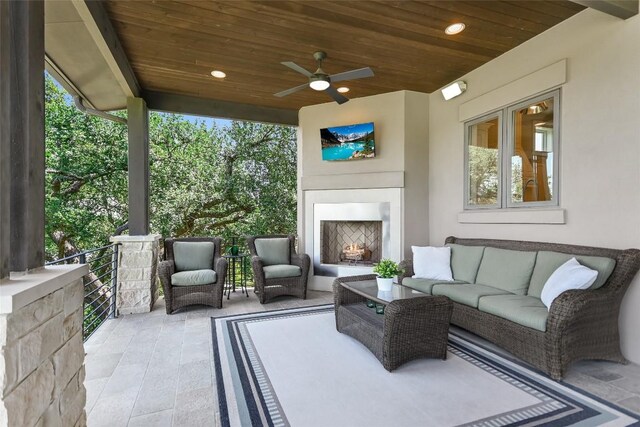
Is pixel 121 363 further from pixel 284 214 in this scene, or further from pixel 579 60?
pixel 284 214

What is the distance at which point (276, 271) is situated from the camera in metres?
4.38

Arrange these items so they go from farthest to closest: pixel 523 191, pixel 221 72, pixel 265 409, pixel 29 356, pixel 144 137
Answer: pixel 144 137
pixel 221 72
pixel 523 191
pixel 265 409
pixel 29 356

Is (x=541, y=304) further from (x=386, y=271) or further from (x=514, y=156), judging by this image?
(x=514, y=156)

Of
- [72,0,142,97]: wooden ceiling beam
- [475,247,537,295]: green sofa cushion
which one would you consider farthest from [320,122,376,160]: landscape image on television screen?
[72,0,142,97]: wooden ceiling beam

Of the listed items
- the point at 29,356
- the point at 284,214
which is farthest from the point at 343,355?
the point at 284,214

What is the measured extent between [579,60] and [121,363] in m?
4.72

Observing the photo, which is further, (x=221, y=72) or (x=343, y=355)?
(x=221, y=72)

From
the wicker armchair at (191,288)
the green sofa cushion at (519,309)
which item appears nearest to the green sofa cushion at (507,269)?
the green sofa cushion at (519,309)

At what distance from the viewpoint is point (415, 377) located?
2.32 m

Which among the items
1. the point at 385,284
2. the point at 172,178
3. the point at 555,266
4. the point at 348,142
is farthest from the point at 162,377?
the point at 172,178

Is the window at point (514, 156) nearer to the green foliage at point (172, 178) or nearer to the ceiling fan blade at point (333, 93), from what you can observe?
the ceiling fan blade at point (333, 93)

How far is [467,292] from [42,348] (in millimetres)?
3063

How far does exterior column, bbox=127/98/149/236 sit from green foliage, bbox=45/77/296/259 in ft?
10.3

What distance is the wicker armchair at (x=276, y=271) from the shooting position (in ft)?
14.1
